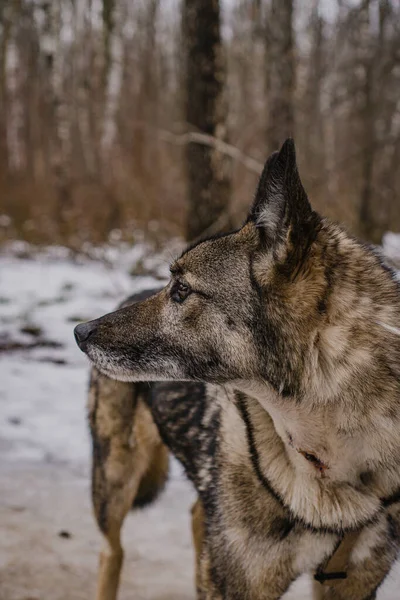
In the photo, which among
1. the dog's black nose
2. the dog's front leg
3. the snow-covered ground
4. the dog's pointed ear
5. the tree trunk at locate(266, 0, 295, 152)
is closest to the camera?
the dog's pointed ear

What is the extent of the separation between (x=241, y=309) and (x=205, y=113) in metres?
4.32

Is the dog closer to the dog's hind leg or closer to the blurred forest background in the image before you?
the dog's hind leg

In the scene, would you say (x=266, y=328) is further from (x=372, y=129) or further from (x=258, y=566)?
(x=372, y=129)

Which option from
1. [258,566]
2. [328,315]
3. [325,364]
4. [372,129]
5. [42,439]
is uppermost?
[372,129]

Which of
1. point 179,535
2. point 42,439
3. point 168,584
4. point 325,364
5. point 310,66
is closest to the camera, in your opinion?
point 325,364

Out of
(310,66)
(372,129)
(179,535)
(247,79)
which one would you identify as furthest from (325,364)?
(247,79)

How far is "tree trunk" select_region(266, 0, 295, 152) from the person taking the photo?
8.12 metres

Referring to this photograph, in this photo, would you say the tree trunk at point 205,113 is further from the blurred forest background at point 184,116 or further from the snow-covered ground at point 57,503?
the snow-covered ground at point 57,503

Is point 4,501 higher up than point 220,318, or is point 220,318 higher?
point 220,318

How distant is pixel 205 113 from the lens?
5930 mm

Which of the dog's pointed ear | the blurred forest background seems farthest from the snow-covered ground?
the blurred forest background

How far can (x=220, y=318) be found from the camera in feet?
6.68

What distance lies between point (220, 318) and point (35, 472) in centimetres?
259

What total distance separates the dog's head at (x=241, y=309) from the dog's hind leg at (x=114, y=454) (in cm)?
67
